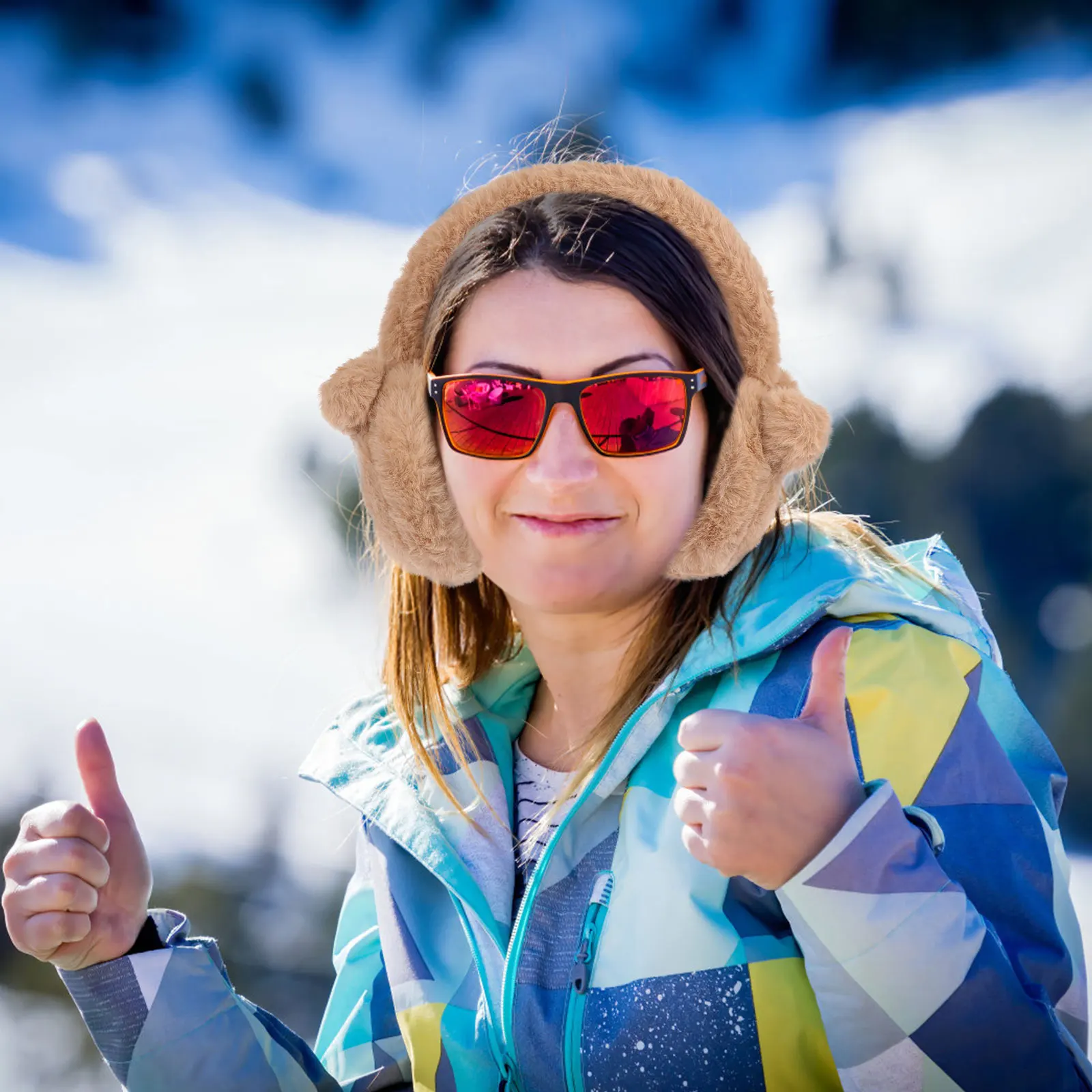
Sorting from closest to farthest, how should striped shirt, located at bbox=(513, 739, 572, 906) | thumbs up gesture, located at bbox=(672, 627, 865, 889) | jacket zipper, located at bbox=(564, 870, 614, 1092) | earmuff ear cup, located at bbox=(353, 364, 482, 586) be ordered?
thumbs up gesture, located at bbox=(672, 627, 865, 889)
jacket zipper, located at bbox=(564, 870, 614, 1092)
striped shirt, located at bbox=(513, 739, 572, 906)
earmuff ear cup, located at bbox=(353, 364, 482, 586)

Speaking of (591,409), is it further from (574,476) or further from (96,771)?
(96,771)

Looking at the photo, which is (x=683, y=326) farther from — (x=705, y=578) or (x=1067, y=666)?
(x=1067, y=666)

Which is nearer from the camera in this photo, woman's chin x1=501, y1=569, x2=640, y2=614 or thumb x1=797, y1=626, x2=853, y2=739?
thumb x1=797, y1=626, x2=853, y2=739

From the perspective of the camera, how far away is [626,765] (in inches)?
59.4

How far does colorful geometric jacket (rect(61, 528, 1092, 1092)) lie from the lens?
44.0 inches

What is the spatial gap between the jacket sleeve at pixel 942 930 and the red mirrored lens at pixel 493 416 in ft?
2.12

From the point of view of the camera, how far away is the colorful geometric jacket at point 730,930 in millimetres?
1117

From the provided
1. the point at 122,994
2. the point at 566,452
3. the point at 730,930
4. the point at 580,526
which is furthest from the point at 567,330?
the point at 122,994

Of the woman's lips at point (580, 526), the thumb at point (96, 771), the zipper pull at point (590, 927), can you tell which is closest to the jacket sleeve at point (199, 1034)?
the thumb at point (96, 771)

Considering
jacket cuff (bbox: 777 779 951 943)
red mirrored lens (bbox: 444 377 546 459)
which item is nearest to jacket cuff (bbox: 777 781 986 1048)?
jacket cuff (bbox: 777 779 951 943)

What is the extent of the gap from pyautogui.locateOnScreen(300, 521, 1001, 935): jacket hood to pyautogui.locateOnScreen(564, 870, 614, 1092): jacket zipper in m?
0.14

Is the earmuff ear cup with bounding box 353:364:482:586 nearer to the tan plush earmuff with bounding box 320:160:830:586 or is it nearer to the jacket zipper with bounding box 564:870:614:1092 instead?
the tan plush earmuff with bounding box 320:160:830:586

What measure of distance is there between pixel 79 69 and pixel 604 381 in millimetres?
6758

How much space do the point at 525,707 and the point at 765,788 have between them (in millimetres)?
988
